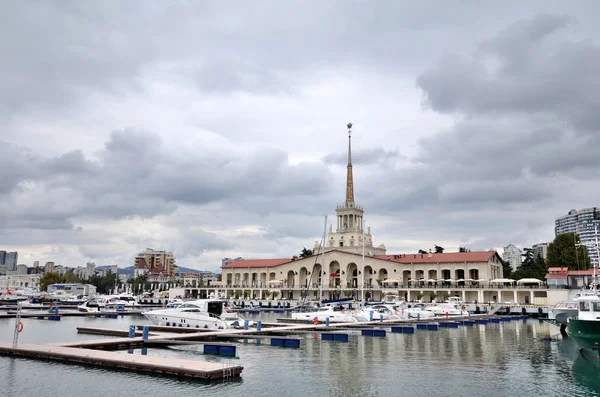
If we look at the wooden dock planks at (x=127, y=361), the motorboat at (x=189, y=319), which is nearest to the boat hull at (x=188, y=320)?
the motorboat at (x=189, y=319)

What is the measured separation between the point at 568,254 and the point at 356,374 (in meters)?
78.7

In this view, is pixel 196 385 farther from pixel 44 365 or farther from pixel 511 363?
pixel 511 363

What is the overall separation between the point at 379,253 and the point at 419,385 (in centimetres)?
9976

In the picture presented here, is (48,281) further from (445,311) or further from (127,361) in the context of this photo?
(127,361)

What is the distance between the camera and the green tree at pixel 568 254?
287 feet

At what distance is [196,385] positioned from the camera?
799 inches

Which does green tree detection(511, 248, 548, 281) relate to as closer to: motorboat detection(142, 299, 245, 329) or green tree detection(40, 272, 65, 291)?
motorboat detection(142, 299, 245, 329)

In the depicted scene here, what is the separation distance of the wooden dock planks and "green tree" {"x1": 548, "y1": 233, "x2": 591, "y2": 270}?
81.3 meters

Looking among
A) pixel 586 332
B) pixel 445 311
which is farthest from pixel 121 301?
pixel 586 332

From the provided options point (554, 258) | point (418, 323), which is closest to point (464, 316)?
point (418, 323)

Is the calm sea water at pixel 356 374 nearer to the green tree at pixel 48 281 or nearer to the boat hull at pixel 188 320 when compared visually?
the boat hull at pixel 188 320

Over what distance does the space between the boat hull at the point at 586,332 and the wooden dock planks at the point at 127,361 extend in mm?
22522

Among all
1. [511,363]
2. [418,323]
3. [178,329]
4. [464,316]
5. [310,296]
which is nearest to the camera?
[511,363]

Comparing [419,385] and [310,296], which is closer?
[419,385]
